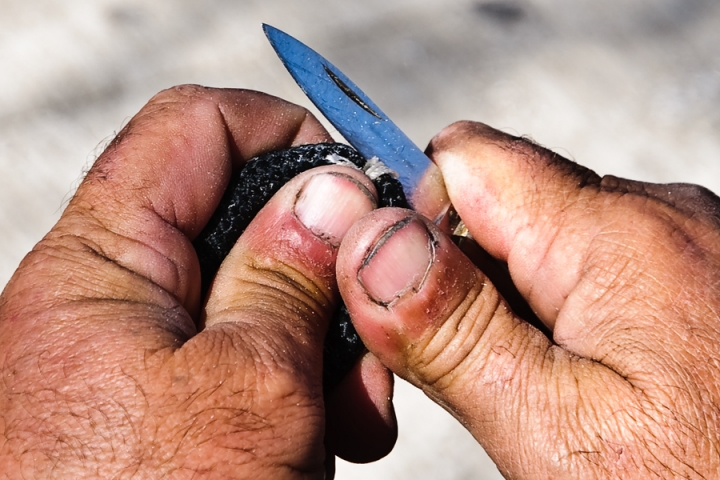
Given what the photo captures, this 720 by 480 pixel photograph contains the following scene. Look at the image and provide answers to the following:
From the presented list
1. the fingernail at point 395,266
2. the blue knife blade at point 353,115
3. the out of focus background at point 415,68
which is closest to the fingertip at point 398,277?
the fingernail at point 395,266

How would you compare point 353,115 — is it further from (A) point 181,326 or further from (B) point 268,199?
(A) point 181,326

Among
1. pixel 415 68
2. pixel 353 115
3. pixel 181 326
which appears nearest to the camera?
pixel 181 326

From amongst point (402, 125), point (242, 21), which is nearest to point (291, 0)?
point (242, 21)

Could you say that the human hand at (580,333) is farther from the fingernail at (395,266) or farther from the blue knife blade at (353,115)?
the blue knife blade at (353,115)

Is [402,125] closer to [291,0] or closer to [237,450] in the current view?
[291,0]

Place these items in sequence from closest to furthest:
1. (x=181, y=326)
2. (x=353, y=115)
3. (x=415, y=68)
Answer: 1. (x=181, y=326)
2. (x=353, y=115)
3. (x=415, y=68)

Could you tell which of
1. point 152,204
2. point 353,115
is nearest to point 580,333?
point 353,115
